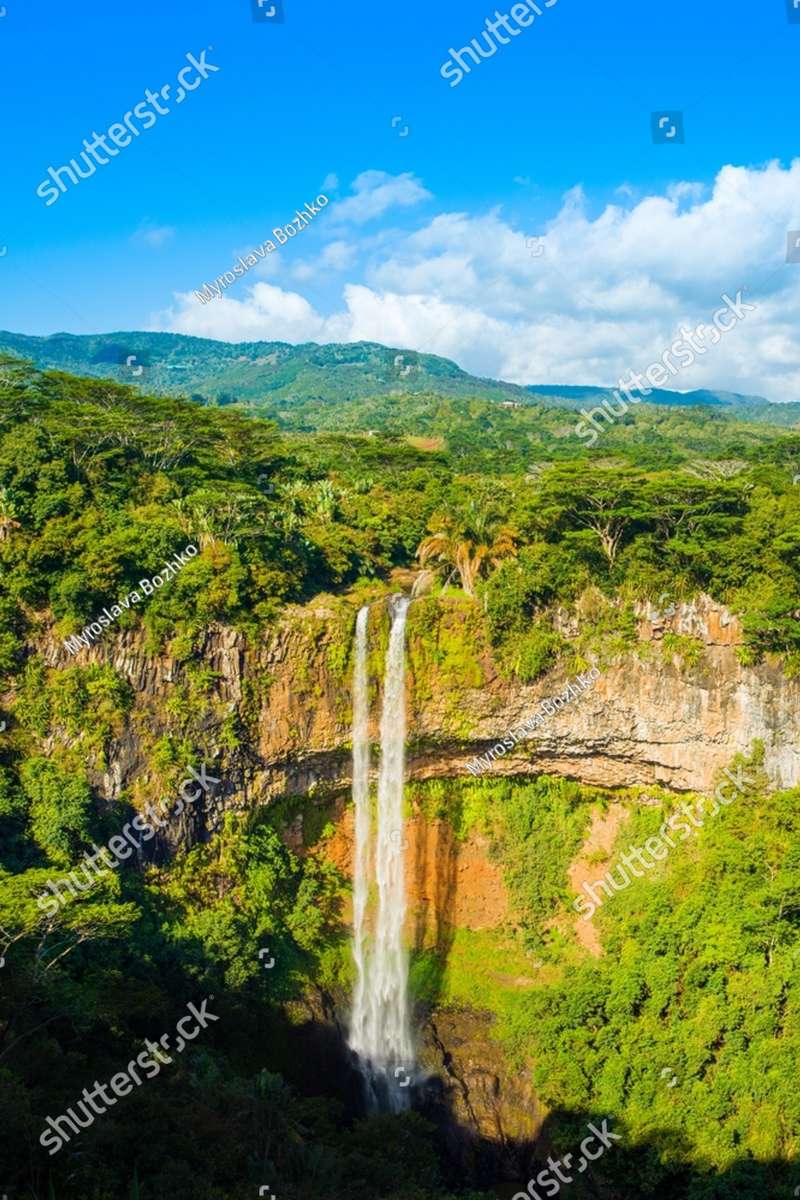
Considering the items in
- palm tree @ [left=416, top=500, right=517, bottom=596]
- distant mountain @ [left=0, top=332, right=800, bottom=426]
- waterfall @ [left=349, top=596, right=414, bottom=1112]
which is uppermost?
distant mountain @ [left=0, top=332, right=800, bottom=426]

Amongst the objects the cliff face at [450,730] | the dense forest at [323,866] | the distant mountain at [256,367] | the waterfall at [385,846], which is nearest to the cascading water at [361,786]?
the waterfall at [385,846]

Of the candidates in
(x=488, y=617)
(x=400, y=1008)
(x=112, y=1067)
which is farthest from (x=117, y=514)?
(x=400, y=1008)

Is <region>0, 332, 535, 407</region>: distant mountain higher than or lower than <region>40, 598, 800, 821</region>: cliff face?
higher

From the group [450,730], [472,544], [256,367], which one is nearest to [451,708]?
[450,730]

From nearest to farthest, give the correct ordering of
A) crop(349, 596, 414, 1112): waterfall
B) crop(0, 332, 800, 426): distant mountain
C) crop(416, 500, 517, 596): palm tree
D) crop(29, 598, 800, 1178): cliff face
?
crop(29, 598, 800, 1178): cliff face, crop(349, 596, 414, 1112): waterfall, crop(416, 500, 517, 596): palm tree, crop(0, 332, 800, 426): distant mountain

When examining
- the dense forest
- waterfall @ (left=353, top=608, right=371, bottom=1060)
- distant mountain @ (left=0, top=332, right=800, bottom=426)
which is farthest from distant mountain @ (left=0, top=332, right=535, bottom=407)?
waterfall @ (left=353, top=608, right=371, bottom=1060)

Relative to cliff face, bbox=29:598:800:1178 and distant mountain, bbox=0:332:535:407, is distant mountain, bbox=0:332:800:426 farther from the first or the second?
cliff face, bbox=29:598:800:1178

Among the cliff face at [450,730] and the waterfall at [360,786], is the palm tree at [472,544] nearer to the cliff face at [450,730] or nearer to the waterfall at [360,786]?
the cliff face at [450,730]

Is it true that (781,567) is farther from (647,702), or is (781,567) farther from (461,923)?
(461,923)
